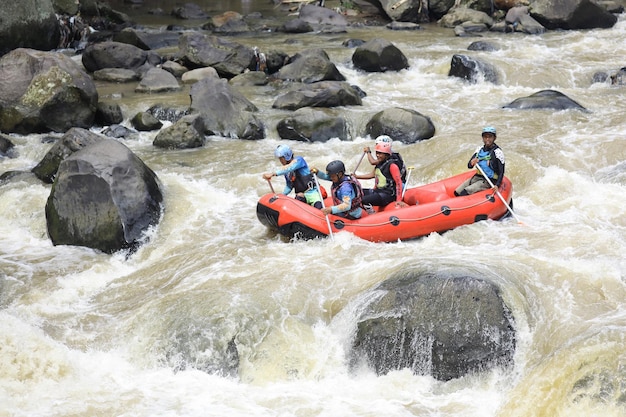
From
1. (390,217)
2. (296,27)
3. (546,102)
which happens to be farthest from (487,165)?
(296,27)

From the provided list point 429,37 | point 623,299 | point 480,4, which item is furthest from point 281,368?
point 480,4

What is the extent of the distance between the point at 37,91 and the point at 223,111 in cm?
305

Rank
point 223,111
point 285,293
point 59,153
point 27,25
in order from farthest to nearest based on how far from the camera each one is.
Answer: point 27,25, point 223,111, point 59,153, point 285,293

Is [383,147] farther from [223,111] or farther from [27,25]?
[27,25]

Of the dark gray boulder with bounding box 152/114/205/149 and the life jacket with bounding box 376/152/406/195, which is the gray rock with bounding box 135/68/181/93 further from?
the life jacket with bounding box 376/152/406/195

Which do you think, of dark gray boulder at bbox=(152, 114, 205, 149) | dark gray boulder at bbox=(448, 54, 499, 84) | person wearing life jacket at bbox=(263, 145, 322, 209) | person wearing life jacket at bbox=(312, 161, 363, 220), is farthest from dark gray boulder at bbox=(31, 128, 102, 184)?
dark gray boulder at bbox=(448, 54, 499, 84)

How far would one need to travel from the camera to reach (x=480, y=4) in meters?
22.1

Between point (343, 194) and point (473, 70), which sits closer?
point (343, 194)

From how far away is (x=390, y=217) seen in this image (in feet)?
27.1

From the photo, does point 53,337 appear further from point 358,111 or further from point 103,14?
point 103,14

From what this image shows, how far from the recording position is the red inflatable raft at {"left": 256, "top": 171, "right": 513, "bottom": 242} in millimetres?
8266

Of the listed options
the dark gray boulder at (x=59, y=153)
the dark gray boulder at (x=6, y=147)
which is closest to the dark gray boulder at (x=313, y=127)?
the dark gray boulder at (x=59, y=153)

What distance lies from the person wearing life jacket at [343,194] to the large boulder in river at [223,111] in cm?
430

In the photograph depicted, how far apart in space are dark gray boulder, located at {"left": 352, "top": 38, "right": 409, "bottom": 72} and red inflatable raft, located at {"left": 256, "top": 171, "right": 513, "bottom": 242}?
25.7ft
